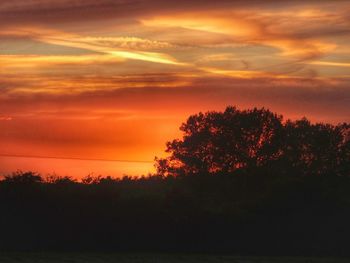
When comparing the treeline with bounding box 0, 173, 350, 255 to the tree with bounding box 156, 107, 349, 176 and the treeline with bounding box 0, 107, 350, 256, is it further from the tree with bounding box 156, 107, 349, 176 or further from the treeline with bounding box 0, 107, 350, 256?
the tree with bounding box 156, 107, 349, 176

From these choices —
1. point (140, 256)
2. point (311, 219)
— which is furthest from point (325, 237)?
point (140, 256)

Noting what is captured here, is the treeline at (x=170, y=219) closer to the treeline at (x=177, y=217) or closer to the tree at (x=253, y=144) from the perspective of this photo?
the treeline at (x=177, y=217)

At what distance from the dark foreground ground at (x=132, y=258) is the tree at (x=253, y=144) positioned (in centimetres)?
3403

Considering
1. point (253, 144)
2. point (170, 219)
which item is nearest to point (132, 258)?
point (170, 219)

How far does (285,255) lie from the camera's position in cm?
4006

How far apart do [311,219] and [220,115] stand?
115 feet

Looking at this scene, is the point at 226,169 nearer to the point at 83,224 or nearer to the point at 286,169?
the point at 286,169

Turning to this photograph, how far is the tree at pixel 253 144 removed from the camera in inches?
2849

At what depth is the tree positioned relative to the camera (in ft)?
237

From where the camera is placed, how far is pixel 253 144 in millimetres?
73562

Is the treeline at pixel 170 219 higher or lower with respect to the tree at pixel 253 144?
lower

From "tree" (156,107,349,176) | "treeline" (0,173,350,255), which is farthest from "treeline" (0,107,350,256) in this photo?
"tree" (156,107,349,176)

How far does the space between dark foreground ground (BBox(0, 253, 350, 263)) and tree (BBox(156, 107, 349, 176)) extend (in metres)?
34.0

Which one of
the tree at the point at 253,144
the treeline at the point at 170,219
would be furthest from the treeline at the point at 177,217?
the tree at the point at 253,144
